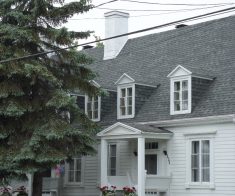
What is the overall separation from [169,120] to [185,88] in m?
1.48

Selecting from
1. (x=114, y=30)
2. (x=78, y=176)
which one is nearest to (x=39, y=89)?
(x=78, y=176)

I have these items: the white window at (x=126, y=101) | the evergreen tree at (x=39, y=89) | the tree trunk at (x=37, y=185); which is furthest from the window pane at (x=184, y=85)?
the tree trunk at (x=37, y=185)

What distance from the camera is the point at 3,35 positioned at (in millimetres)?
22766

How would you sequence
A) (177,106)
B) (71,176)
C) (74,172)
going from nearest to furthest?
(177,106), (74,172), (71,176)

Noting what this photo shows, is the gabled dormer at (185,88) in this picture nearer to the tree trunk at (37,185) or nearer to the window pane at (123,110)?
the window pane at (123,110)

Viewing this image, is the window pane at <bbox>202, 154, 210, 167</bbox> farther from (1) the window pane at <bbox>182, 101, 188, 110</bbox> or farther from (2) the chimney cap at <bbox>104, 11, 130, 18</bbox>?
(2) the chimney cap at <bbox>104, 11, 130, 18</bbox>

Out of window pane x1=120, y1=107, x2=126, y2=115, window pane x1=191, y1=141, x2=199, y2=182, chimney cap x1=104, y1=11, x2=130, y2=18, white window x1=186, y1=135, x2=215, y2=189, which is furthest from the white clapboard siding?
chimney cap x1=104, y1=11, x2=130, y2=18

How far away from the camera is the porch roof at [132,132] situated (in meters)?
24.9

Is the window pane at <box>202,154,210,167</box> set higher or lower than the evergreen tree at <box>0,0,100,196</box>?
lower

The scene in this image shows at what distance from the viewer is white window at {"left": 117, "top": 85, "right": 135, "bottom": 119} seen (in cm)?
2783

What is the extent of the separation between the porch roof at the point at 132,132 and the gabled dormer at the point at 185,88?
0.99m

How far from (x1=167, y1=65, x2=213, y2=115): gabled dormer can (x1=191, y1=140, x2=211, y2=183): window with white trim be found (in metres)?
1.54

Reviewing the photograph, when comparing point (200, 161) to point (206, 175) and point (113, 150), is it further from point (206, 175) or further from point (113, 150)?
point (113, 150)

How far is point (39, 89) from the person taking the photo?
23.2 m
